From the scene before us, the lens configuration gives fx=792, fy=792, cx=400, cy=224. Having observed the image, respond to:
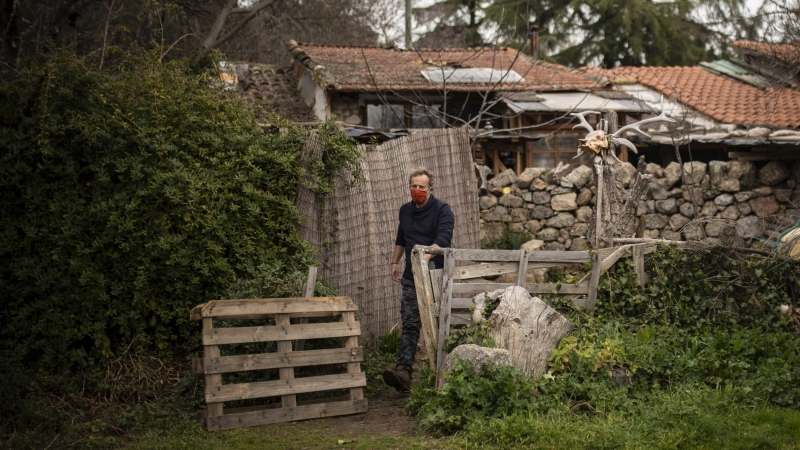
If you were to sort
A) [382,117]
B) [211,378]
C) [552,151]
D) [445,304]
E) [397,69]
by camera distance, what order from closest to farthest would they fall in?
[211,378], [445,304], [382,117], [397,69], [552,151]

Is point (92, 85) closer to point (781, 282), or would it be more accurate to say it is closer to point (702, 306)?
point (702, 306)

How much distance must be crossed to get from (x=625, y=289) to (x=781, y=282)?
1.43 metres

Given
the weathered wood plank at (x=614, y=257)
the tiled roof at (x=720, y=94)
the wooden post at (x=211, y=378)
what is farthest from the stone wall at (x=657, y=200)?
the wooden post at (x=211, y=378)

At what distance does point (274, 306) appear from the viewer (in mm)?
6477

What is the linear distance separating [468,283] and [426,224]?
84 centimetres

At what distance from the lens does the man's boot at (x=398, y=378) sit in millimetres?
6800

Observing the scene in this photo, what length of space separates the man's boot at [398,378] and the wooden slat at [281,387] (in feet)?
0.82

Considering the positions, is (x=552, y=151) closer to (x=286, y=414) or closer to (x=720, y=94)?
(x=720, y=94)

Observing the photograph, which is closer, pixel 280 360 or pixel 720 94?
pixel 280 360

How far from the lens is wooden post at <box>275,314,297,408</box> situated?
6340 mm

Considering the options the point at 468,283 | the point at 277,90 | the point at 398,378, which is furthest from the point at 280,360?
the point at 277,90

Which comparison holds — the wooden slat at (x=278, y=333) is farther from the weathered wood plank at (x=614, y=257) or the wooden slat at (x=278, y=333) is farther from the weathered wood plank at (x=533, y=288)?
the weathered wood plank at (x=614, y=257)

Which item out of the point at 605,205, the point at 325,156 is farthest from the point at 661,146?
the point at 325,156

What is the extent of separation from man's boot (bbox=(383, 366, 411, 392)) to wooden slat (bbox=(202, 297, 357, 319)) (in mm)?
637
